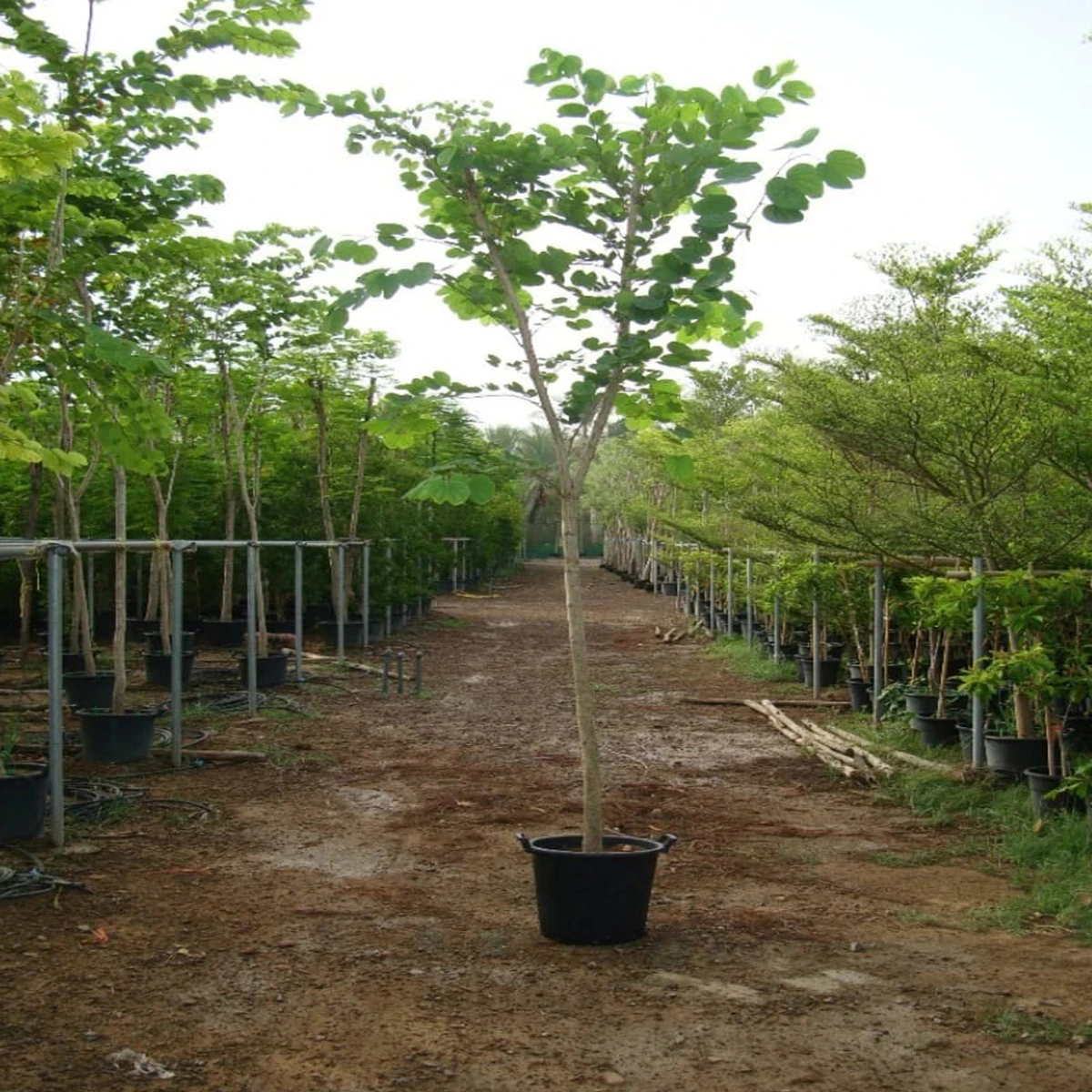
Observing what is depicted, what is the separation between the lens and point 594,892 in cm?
523

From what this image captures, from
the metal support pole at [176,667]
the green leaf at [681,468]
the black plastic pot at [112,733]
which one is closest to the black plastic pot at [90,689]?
the black plastic pot at [112,733]

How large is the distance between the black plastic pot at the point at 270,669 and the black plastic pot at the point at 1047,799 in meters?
8.18

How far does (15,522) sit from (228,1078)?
15.6 m

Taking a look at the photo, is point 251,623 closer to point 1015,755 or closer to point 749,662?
point 1015,755

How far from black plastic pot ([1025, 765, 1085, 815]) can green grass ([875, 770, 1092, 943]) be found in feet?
0.26

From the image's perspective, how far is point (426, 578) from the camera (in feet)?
78.0

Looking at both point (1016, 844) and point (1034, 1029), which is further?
point (1016, 844)

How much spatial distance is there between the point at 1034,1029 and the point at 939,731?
592 centimetres

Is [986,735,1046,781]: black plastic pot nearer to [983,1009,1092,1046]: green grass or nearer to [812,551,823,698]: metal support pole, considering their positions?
[983,1009,1092,1046]: green grass

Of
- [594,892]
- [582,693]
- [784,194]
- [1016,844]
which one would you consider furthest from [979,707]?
→ [784,194]

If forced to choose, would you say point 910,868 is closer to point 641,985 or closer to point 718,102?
point 641,985

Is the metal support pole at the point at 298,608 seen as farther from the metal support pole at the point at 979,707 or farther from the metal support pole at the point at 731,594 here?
the metal support pole at the point at 979,707

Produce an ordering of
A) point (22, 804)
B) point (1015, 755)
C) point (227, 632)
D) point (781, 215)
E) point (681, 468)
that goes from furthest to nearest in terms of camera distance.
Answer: point (227, 632) → point (1015, 755) → point (22, 804) → point (681, 468) → point (781, 215)

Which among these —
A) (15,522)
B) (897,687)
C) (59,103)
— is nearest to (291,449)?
(15,522)
